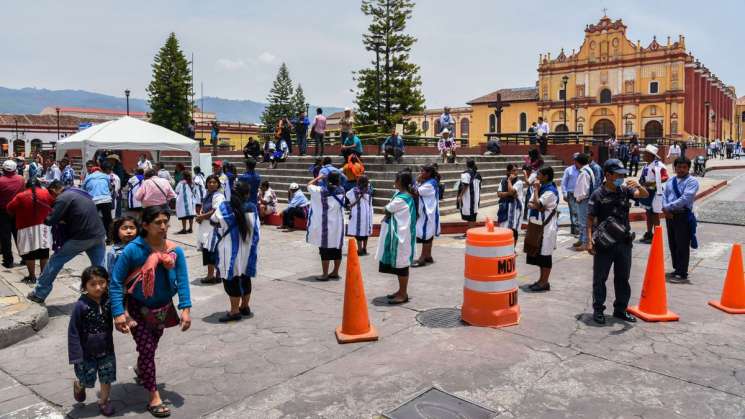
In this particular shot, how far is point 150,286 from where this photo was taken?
4.00 meters

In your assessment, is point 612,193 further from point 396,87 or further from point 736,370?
point 396,87

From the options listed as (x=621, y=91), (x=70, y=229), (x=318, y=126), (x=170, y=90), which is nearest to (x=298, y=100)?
(x=170, y=90)

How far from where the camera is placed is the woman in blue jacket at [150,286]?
13.1 feet

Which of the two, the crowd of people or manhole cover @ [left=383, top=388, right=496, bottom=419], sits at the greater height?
the crowd of people

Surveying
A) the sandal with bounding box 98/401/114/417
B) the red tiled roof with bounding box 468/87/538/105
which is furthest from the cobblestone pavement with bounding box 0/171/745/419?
the red tiled roof with bounding box 468/87/538/105

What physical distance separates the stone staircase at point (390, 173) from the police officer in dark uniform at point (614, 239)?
8.67 metres

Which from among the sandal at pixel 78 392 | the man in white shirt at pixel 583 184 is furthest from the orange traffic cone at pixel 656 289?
the sandal at pixel 78 392

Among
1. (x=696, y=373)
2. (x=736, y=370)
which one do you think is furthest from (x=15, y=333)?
(x=736, y=370)

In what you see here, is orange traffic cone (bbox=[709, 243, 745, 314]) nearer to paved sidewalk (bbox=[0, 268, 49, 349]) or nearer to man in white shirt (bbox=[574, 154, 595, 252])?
man in white shirt (bbox=[574, 154, 595, 252])

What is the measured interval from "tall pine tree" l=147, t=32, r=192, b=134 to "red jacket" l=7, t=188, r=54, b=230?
49.3m

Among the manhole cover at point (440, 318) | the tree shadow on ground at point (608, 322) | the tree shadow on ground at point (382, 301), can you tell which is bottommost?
the tree shadow on ground at point (608, 322)

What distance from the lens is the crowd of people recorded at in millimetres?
4039

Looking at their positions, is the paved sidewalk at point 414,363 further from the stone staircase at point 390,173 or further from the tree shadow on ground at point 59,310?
the stone staircase at point 390,173

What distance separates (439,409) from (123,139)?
13862 millimetres
